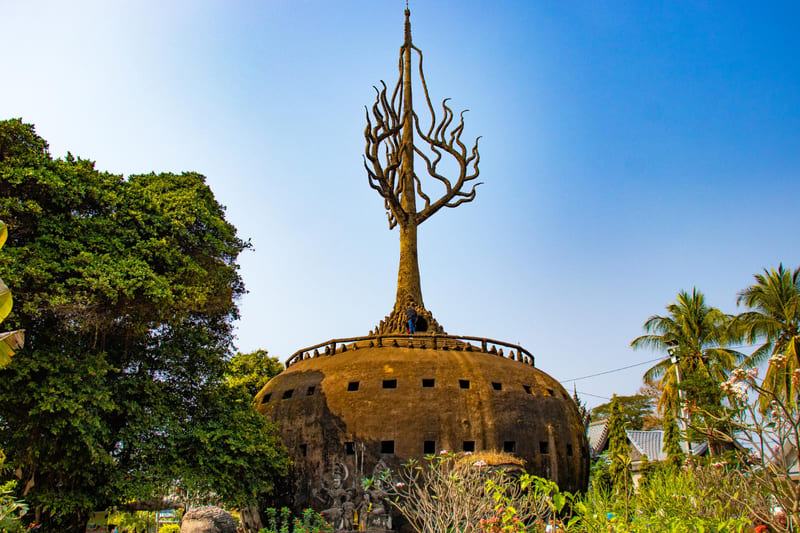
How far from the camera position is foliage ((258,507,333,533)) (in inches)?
652

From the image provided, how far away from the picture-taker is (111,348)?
16.4m

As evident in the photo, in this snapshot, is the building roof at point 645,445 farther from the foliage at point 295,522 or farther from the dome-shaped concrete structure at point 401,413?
the foliage at point 295,522

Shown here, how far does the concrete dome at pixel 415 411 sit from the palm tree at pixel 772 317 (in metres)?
12.9

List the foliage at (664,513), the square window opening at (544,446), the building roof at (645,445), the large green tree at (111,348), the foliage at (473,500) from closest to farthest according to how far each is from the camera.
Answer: the foliage at (664,513) < the foliage at (473,500) < the large green tree at (111,348) < the square window opening at (544,446) < the building roof at (645,445)

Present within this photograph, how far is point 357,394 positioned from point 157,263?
24.2ft

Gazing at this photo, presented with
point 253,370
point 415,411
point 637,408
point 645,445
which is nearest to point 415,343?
point 415,411

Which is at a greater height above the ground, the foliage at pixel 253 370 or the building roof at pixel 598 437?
the foliage at pixel 253 370

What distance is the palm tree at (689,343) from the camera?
1292 inches

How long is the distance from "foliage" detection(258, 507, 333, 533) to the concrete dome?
71 centimetres

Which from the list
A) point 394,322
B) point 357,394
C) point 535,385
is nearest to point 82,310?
point 357,394

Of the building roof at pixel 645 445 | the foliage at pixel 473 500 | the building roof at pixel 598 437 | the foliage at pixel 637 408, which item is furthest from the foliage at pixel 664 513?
the foliage at pixel 637 408

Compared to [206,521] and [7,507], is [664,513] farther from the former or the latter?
[206,521]

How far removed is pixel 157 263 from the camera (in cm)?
1579

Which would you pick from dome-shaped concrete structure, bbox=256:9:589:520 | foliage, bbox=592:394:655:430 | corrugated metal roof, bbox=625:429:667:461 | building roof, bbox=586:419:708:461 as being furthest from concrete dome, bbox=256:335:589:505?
foliage, bbox=592:394:655:430
